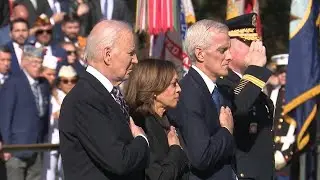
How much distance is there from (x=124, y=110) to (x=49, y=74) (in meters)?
5.63

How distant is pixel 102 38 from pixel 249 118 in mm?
1969

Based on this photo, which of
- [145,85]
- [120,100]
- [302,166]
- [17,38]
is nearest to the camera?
[120,100]

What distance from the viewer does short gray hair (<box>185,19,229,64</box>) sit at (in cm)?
645

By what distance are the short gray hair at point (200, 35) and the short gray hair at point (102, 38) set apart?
1115 millimetres

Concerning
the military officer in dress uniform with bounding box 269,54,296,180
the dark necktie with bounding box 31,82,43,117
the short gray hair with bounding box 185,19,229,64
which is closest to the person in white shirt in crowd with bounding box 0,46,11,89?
the dark necktie with bounding box 31,82,43,117

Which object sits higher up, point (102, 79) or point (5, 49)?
point (102, 79)

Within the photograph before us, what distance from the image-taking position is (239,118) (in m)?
6.99

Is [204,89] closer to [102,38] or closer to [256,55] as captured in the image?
[256,55]

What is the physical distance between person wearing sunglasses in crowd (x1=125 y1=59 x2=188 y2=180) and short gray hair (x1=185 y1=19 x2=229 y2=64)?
602 millimetres

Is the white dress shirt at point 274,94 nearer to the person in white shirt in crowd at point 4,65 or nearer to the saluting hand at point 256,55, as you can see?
the person in white shirt in crowd at point 4,65

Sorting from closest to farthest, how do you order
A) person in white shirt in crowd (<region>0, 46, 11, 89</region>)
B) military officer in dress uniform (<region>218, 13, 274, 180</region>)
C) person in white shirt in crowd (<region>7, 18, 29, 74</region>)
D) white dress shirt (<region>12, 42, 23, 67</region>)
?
military officer in dress uniform (<region>218, 13, 274, 180</region>)
person in white shirt in crowd (<region>0, 46, 11, 89</region>)
person in white shirt in crowd (<region>7, 18, 29, 74</region>)
white dress shirt (<region>12, 42, 23, 67</region>)

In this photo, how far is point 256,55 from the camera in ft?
22.8

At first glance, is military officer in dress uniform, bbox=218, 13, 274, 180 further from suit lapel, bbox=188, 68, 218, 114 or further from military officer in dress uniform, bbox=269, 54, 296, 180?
military officer in dress uniform, bbox=269, 54, 296, 180

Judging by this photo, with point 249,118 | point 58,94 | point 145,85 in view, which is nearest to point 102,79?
point 145,85
